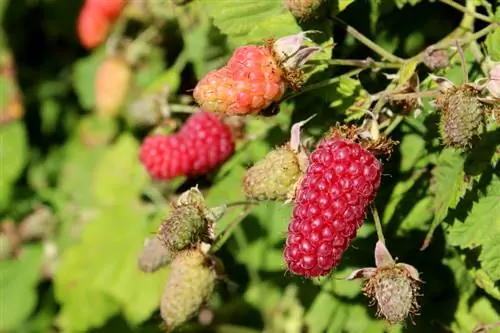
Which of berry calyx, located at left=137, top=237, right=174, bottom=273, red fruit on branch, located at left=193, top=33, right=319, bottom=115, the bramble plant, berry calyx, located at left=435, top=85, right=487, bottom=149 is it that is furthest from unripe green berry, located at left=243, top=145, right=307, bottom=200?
berry calyx, located at left=137, top=237, right=174, bottom=273

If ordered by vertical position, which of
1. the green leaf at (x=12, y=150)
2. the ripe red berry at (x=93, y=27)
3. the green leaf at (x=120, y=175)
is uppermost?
the ripe red berry at (x=93, y=27)

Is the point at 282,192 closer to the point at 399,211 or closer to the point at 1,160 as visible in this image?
the point at 399,211

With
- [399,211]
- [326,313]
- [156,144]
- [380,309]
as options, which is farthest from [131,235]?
[380,309]

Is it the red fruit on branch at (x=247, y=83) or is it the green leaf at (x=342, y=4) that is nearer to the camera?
the red fruit on branch at (x=247, y=83)

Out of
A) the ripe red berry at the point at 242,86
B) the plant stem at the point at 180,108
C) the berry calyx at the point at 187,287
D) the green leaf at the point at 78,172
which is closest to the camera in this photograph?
the ripe red berry at the point at 242,86

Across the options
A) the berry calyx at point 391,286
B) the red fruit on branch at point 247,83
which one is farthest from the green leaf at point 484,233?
the red fruit on branch at point 247,83

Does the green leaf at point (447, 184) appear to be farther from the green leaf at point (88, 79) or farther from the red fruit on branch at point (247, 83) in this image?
the green leaf at point (88, 79)

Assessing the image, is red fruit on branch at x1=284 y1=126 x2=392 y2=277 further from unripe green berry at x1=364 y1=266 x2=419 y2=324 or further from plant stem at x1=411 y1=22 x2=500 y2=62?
plant stem at x1=411 y1=22 x2=500 y2=62
